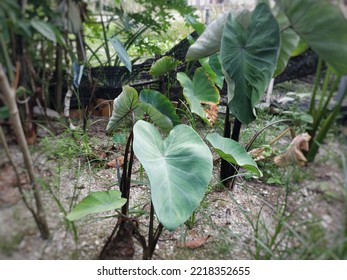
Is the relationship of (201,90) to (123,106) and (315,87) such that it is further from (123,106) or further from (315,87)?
(315,87)

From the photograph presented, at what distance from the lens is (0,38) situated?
530mm

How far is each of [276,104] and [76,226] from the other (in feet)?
2.49

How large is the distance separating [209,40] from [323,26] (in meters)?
0.38

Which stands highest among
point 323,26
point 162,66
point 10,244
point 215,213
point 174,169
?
point 323,26

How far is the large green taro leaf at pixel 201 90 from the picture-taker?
1.15 m

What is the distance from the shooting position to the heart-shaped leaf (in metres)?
1.01

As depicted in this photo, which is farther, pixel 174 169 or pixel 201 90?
pixel 201 90

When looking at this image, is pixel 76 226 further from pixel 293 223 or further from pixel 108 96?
pixel 293 223

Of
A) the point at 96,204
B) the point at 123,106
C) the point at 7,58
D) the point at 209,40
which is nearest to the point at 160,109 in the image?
the point at 123,106

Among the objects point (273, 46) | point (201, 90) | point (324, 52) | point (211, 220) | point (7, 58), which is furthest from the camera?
point (201, 90)

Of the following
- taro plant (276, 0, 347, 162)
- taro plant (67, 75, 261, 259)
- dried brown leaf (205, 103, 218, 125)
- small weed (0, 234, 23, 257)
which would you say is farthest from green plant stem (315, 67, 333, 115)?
small weed (0, 234, 23, 257)

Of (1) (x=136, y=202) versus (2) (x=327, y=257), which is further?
(1) (x=136, y=202)

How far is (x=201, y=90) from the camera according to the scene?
48.0 inches
